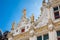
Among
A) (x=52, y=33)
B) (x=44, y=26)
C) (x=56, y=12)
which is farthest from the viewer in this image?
(x=56, y=12)

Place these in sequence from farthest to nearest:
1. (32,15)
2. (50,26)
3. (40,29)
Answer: (32,15) < (40,29) < (50,26)

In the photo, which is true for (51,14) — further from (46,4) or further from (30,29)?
(30,29)

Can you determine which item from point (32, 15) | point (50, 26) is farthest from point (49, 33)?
point (32, 15)

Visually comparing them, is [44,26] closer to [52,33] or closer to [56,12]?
[52,33]

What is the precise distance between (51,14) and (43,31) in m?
2.41

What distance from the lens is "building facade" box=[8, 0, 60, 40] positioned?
61.0ft

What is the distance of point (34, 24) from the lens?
20891 mm

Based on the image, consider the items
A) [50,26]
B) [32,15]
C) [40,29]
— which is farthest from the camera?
[32,15]

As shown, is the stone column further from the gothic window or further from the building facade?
the gothic window

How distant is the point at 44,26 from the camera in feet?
64.0

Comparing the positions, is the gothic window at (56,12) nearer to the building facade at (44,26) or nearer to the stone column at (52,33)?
the building facade at (44,26)

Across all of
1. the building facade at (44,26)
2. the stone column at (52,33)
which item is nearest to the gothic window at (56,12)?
the building facade at (44,26)

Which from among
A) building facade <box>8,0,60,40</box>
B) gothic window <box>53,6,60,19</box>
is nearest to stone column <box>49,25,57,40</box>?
building facade <box>8,0,60,40</box>

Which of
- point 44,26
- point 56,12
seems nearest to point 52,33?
point 44,26
